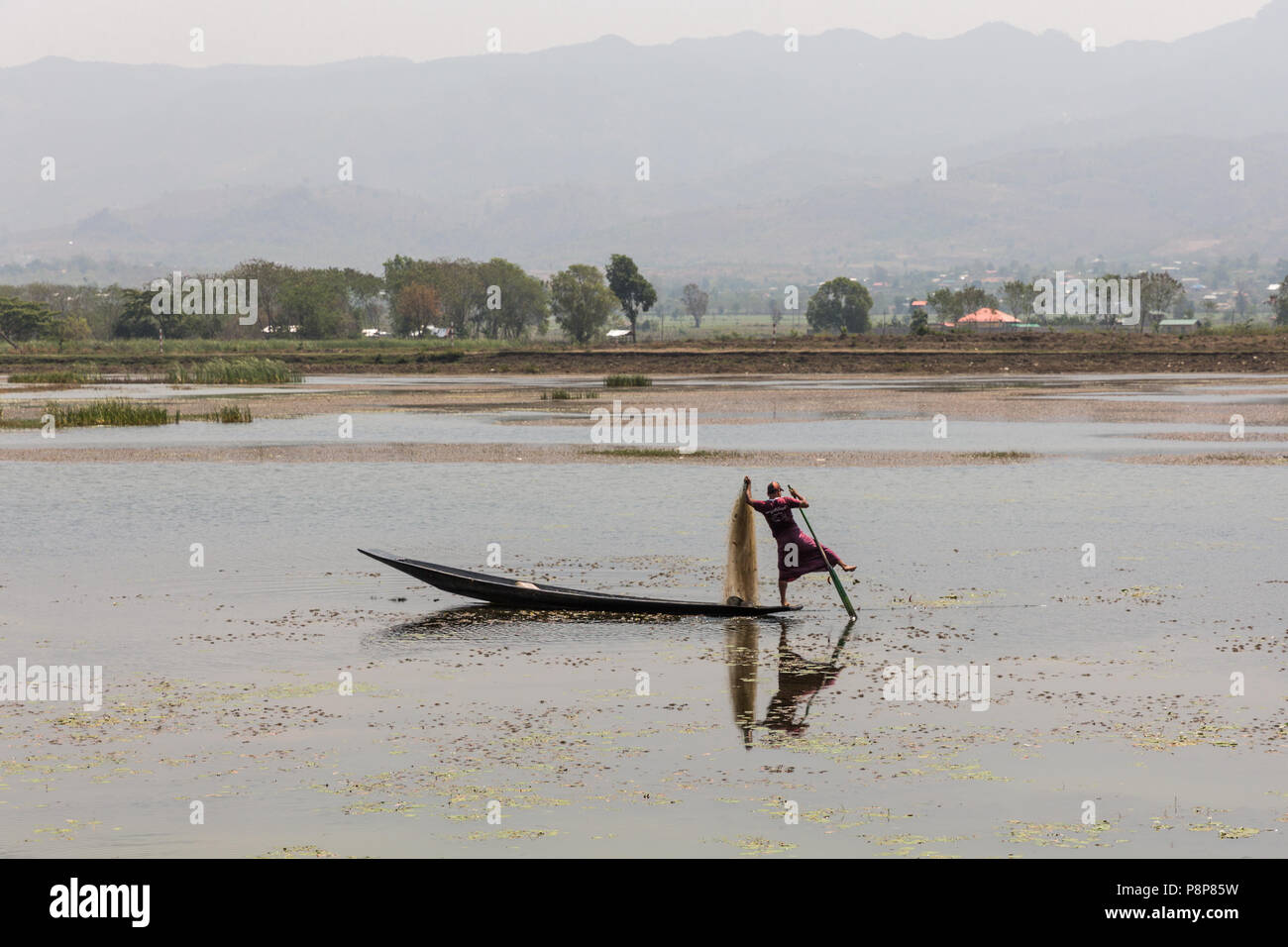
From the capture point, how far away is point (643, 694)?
17.8m

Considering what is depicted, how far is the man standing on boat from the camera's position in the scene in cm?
2216

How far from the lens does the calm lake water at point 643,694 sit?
13078 millimetres

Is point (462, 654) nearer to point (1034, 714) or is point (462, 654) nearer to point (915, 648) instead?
point (915, 648)

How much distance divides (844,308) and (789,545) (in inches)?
6871

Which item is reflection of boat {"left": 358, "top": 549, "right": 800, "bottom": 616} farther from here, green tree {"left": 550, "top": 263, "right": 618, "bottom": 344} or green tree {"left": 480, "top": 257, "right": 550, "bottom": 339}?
green tree {"left": 480, "top": 257, "right": 550, "bottom": 339}

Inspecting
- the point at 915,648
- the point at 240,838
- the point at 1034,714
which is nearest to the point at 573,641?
the point at 915,648

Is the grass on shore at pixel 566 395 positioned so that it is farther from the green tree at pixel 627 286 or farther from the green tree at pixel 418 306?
the green tree at pixel 418 306

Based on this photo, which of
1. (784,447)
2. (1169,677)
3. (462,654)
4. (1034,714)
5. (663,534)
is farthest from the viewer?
(784,447)

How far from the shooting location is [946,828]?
42.2 ft

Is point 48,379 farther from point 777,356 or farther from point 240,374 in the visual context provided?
point 777,356

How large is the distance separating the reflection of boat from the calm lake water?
1.17ft

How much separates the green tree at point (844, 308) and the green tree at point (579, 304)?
37566 millimetres

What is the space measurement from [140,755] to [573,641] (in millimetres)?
7042

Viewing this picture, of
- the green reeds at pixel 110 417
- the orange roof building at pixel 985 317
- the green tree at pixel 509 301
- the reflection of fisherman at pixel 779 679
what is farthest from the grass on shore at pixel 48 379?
the orange roof building at pixel 985 317
